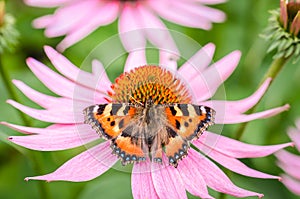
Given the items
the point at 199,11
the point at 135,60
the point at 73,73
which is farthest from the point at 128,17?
the point at 73,73

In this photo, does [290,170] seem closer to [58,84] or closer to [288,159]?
[288,159]

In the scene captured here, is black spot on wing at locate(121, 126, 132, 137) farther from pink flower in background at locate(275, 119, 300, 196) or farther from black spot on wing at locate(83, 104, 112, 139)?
pink flower in background at locate(275, 119, 300, 196)

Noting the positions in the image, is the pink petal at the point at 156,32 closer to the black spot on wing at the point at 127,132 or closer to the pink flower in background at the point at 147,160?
the pink flower in background at the point at 147,160

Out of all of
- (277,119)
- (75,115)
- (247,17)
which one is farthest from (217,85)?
(247,17)

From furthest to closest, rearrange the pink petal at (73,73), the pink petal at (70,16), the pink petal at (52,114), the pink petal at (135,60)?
the pink petal at (70,16) → the pink petal at (135,60) → the pink petal at (73,73) → the pink petal at (52,114)

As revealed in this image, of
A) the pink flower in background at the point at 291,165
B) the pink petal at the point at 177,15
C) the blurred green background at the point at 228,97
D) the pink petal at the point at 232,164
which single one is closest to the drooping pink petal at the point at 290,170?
the pink flower in background at the point at 291,165

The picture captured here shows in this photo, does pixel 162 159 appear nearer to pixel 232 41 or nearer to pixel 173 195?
pixel 173 195
